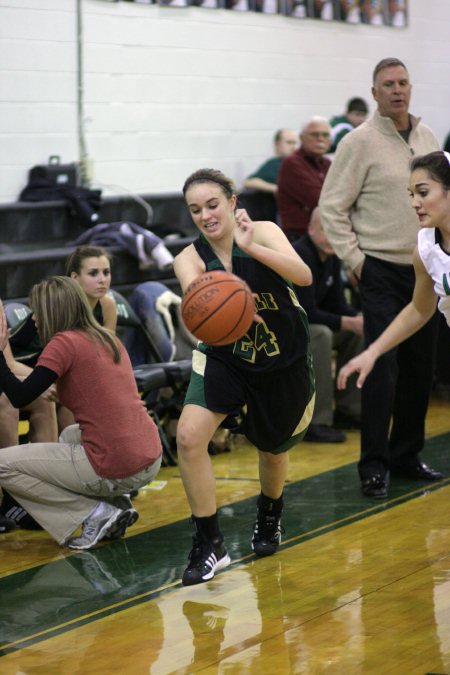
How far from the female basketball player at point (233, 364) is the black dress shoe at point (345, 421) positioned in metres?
2.95

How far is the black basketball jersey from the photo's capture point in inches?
173

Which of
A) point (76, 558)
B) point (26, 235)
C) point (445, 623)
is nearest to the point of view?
point (445, 623)

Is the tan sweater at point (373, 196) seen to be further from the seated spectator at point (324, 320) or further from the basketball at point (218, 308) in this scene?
the basketball at point (218, 308)

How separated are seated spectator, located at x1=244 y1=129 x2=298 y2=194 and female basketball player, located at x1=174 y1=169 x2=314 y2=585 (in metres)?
5.38

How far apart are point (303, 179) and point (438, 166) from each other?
14.4 feet

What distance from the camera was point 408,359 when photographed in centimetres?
600

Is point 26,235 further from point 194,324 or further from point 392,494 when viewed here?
point 194,324

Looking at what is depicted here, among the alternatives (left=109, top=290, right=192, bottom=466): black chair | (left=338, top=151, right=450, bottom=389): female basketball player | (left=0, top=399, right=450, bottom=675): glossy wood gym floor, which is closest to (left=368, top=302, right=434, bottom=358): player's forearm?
(left=338, top=151, right=450, bottom=389): female basketball player

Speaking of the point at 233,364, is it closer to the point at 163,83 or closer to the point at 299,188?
the point at 299,188

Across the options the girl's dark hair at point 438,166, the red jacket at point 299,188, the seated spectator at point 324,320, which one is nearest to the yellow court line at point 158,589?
the seated spectator at point 324,320

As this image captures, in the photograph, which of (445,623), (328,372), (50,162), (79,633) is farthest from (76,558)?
(50,162)

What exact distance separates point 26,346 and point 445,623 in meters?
2.68

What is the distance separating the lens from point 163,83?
917 cm

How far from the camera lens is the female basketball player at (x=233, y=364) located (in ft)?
14.1
